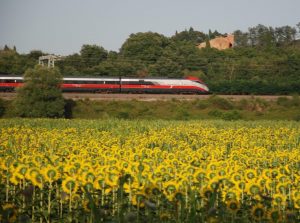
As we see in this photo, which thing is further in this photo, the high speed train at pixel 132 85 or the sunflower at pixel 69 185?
the high speed train at pixel 132 85

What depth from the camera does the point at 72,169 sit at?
22.7 feet

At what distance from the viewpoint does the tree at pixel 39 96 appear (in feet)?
148

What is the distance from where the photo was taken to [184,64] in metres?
84.2

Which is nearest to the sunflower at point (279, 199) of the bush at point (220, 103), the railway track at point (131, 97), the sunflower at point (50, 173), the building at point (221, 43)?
the sunflower at point (50, 173)

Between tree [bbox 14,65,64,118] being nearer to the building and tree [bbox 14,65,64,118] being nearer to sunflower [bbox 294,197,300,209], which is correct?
sunflower [bbox 294,197,300,209]

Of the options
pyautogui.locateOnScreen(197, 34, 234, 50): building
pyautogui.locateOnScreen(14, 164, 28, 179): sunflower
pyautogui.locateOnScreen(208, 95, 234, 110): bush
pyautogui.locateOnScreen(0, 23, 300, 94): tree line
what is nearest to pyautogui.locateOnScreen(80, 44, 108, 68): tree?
pyautogui.locateOnScreen(0, 23, 300, 94): tree line

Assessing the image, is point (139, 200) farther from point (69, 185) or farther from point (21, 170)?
point (21, 170)

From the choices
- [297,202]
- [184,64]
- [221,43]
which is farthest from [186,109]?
[221,43]

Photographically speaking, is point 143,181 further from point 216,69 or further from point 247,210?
point 216,69

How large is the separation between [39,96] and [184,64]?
141 feet

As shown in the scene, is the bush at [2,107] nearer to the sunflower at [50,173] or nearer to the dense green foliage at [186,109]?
the dense green foliage at [186,109]

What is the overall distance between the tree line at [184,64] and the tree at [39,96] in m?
21.9

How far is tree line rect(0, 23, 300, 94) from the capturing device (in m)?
62.0

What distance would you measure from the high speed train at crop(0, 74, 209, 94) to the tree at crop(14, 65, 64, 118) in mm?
7182
